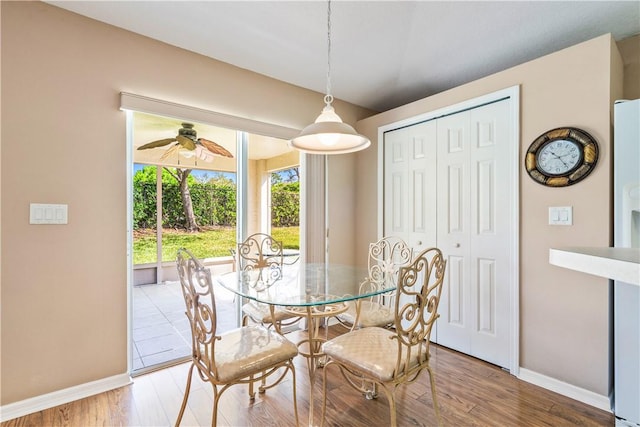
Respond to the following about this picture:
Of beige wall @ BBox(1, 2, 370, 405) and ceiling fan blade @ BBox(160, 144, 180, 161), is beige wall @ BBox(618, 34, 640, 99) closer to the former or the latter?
beige wall @ BBox(1, 2, 370, 405)

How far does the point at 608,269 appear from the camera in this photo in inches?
24.0

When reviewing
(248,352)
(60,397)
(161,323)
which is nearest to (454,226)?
(248,352)

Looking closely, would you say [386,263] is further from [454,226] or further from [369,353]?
[369,353]

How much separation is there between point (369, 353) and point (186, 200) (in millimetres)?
2021

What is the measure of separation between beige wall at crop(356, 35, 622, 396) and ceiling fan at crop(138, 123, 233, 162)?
7.96 ft

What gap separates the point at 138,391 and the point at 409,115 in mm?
3237

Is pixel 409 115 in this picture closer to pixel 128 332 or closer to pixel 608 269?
pixel 608 269

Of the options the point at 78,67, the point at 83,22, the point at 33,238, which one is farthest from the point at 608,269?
the point at 83,22

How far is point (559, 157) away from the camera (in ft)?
6.46

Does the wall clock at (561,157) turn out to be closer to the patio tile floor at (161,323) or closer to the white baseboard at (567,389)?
the white baseboard at (567,389)

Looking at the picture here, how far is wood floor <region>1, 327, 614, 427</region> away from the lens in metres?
1.68

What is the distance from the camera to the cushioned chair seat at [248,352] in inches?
55.4

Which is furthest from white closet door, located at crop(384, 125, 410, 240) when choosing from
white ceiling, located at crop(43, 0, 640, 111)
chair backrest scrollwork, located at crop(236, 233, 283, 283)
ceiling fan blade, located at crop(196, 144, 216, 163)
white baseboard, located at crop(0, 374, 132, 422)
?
white baseboard, located at crop(0, 374, 132, 422)

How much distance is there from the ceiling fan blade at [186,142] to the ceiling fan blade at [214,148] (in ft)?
0.23
